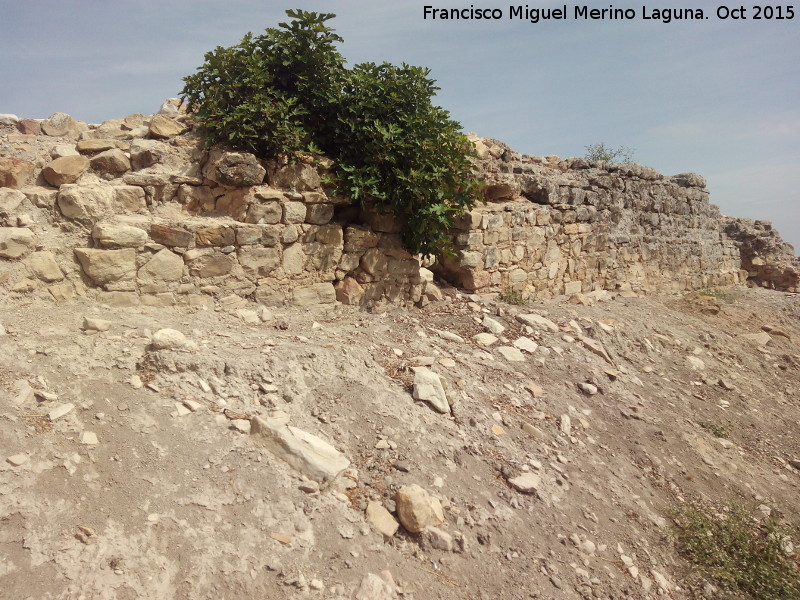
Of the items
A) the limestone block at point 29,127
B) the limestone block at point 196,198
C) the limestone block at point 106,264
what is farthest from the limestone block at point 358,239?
the limestone block at point 29,127

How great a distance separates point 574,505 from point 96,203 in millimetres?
4132

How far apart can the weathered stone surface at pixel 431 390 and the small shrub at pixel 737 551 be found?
1.70 m

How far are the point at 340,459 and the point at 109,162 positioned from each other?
3295 mm

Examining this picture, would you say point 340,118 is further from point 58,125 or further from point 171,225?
A: point 58,125

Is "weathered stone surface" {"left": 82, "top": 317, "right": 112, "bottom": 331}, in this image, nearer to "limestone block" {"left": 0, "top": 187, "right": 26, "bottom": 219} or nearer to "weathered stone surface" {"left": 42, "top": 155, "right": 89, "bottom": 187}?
"limestone block" {"left": 0, "top": 187, "right": 26, "bottom": 219}

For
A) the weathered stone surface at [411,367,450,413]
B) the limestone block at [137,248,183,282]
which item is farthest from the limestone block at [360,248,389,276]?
the limestone block at [137,248,183,282]

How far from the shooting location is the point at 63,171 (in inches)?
169

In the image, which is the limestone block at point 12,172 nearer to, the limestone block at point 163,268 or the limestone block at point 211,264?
the limestone block at point 163,268

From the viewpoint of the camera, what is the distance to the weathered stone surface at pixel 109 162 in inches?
178

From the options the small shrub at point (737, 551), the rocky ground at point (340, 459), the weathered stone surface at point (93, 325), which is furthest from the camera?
the weathered stone surface at point (93, 325)

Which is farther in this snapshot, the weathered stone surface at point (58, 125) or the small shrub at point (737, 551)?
the weathered stone surface at point (58, 125)

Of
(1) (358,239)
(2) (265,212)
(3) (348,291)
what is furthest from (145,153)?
(3) (348,291)

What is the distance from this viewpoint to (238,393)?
3408mm

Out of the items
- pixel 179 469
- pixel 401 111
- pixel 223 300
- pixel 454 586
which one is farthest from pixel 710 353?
pixel 179 469
